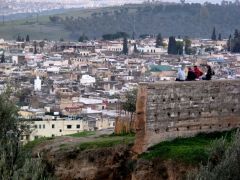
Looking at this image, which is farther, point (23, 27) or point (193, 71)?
point (23, 27)

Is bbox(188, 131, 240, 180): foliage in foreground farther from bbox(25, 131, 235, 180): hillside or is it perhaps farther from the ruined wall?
the ruined wall

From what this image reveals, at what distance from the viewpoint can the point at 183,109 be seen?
18594mm

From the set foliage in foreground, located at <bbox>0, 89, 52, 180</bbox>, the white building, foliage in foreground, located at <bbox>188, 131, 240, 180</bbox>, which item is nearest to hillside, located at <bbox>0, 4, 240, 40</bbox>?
the white building

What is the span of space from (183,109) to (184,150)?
1.51m

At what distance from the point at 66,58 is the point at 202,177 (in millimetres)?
114324

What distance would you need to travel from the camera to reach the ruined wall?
17.9 m

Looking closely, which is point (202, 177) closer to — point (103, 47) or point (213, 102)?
point (213, 102)

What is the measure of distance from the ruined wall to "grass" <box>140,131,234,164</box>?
176mm

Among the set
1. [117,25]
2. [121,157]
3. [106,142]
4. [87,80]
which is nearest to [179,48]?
[87,80]

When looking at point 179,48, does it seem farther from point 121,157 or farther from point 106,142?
point 121,157

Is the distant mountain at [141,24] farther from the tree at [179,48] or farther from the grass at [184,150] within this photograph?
the grass at [184,150]

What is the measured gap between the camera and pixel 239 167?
14156mm

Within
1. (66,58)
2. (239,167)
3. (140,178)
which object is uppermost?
(239,167)

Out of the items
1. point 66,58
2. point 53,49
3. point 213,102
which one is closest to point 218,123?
point 213,102
